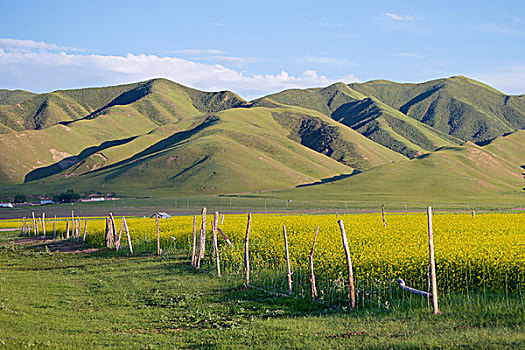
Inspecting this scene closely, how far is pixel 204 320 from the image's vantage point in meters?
19.1

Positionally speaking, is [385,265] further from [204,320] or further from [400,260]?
[204,320]

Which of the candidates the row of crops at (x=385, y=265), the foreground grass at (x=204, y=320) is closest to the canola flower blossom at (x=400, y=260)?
the row of crops at (x=385, y=265)

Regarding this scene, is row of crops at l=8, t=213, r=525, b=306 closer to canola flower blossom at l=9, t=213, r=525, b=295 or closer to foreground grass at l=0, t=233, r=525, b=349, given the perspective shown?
canola flower blossom at l=9, t=213, r=525, b=295

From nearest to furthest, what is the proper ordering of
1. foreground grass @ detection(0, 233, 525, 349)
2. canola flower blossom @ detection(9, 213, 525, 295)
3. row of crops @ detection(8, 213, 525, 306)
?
foreground grass @ detection(0, 233, 525, 349), row of crops @ detection(8, 213, 525, 306), canola flower blossom @ detection(9, 213, 525, 295)

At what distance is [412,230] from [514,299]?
1867 cm

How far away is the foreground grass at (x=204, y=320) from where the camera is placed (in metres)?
14.8

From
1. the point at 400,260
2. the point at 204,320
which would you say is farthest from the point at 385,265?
the point at 204,320

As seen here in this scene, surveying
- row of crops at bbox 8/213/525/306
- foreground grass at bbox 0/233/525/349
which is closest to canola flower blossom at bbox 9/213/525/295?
row of crops at bbox 8/213/525/306

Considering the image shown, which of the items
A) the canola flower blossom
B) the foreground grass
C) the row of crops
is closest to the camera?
the foreground grass

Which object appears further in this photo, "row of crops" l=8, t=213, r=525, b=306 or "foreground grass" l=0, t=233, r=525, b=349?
"row of crops" l=8, t=213, r=525, b=306

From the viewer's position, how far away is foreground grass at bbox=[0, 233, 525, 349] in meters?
14.8

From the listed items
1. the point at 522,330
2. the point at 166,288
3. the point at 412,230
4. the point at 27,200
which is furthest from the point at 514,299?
the point at 27,200

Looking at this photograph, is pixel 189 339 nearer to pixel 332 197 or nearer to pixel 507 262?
pixel 507 262

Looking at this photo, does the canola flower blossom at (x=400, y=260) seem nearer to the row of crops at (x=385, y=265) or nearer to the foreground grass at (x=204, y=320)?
the row of crops at (x=385, y=265)
